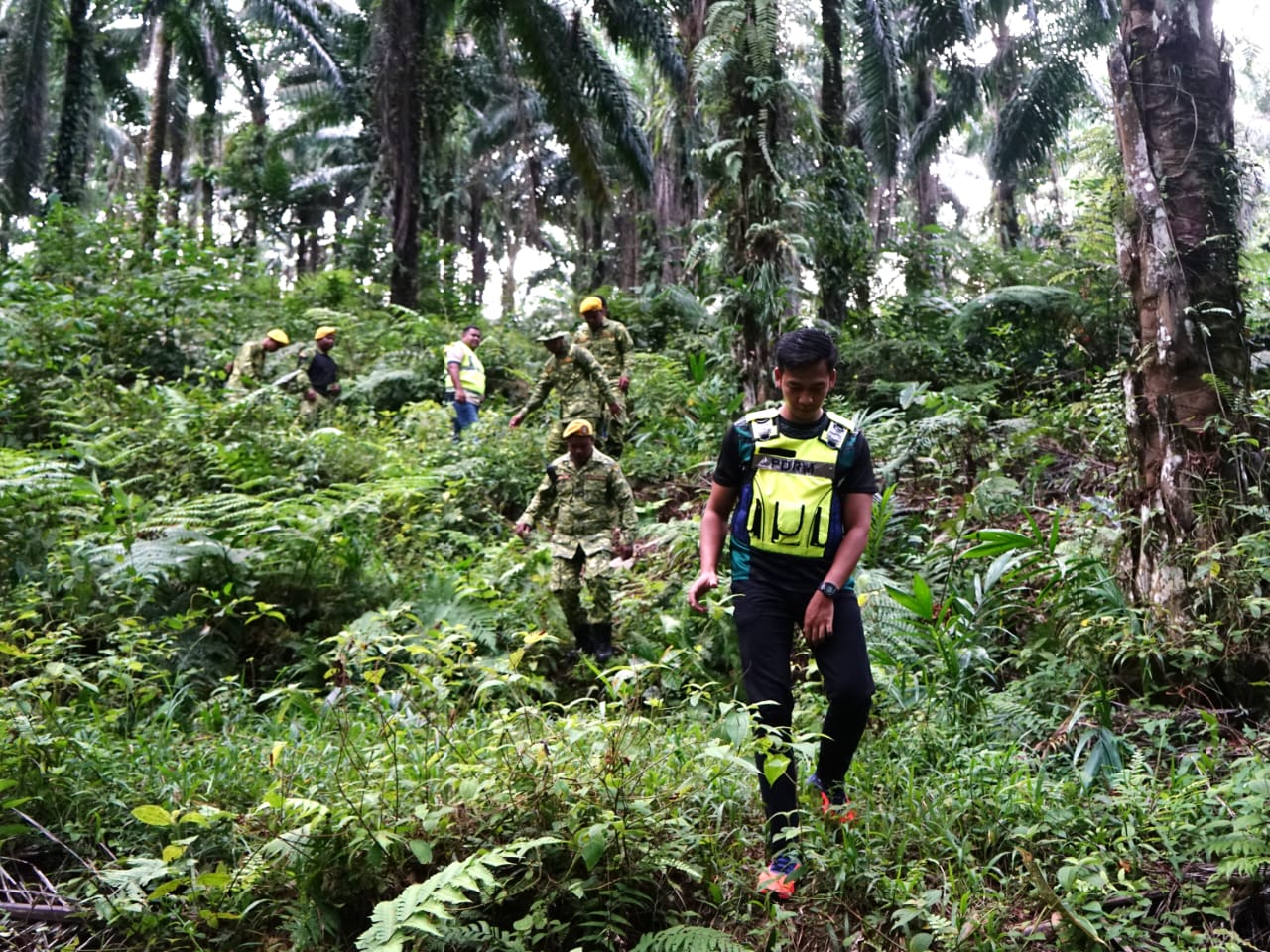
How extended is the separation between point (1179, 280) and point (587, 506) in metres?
3.50

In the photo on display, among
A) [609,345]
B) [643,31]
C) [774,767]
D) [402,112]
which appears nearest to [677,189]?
[643,31]

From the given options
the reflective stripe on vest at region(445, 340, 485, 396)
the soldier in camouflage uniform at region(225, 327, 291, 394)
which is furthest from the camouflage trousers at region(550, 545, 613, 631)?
the soldier in camouflage uniform at region(225, 327, 291, 394)

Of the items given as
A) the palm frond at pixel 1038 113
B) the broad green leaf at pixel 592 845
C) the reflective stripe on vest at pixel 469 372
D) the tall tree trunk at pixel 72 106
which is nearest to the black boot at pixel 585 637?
the broad green leaf at pixel 592 845

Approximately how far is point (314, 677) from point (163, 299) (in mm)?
8886

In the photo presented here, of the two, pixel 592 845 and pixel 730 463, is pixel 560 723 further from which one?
pixel 730 463

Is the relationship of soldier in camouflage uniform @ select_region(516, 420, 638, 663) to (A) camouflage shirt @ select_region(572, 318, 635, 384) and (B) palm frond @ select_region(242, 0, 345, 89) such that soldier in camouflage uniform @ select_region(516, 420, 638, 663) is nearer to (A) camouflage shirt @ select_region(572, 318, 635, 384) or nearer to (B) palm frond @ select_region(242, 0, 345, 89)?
(A) camouflage shirt @ select_region(572, 318, 635, 384)

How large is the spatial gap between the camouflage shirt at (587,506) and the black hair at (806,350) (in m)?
2.81

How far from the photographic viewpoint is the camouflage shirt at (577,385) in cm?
867

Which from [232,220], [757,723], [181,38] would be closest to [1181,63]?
[757,723]

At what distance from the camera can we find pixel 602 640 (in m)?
6.07

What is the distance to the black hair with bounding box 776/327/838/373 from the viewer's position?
11.0 ft

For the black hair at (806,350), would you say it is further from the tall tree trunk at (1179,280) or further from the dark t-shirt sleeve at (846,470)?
the tall tree trunk at (1179,280)

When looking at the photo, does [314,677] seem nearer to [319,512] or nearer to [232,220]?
[319,512]

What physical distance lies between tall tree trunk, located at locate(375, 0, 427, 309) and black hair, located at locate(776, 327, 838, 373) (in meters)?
13.2
